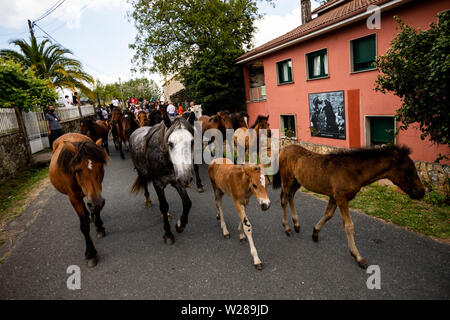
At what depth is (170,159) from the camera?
4.76 meters

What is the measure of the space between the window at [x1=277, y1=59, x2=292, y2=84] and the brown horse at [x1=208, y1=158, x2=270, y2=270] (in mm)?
10371

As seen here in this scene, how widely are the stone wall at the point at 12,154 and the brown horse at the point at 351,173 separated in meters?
10.3

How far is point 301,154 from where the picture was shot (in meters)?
4.68

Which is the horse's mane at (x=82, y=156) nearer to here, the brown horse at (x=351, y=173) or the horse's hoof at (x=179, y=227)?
the horse's hoof at (x=179, y=227)

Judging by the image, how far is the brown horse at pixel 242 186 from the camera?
12.1 feet

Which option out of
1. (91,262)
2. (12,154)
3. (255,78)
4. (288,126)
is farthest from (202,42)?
(91,262)

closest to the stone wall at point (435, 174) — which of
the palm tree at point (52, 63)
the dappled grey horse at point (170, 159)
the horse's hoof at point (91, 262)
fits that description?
the dappled grey horse at point (170, 159)

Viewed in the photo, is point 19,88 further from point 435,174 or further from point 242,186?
point 435,174

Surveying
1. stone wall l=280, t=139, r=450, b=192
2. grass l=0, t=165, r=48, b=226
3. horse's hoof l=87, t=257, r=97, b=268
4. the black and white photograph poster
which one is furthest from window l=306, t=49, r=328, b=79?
grass l=0, t=165, r=48, b=226

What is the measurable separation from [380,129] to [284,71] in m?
6.83

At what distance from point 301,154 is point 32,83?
1266 cm

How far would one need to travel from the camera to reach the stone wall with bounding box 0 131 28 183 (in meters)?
9.20
